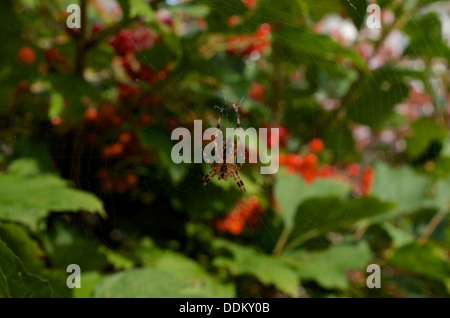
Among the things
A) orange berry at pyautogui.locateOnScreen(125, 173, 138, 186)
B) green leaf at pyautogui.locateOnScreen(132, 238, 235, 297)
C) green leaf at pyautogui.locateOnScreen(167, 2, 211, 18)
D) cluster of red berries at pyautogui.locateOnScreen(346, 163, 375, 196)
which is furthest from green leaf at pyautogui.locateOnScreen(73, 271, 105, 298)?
cluster of red berries at pyautogui.locateOnScreen(346, 163, 375, 196)

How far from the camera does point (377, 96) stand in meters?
1.25

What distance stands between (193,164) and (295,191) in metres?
0.30

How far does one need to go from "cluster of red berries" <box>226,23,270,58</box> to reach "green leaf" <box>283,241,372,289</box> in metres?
0.58

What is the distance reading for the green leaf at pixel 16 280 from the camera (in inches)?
21.2

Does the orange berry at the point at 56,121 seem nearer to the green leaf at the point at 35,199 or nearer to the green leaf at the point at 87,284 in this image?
the green leaf at the point at 35,199

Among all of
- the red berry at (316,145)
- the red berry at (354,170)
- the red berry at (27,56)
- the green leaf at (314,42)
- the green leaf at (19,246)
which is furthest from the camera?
the red berry at (354,170)

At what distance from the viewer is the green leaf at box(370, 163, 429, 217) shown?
1241 millimetres

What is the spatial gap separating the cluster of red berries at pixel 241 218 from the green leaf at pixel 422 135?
0.67 metres

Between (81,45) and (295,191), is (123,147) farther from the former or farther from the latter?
(295,191)

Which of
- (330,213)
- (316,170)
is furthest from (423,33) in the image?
(330,213)

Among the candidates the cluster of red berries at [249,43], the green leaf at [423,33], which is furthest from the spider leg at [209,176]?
the green leaf at [423,33]

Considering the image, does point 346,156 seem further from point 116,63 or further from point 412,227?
point 116,63

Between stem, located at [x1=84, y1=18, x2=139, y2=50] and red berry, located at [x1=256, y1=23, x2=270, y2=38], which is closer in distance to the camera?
stem, located at [x1=84, y1=18, x2=139, y2=50]

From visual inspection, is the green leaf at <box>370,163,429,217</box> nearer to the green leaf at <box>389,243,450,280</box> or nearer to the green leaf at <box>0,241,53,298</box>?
the green leaf at <box>389,243,450,280</box>
